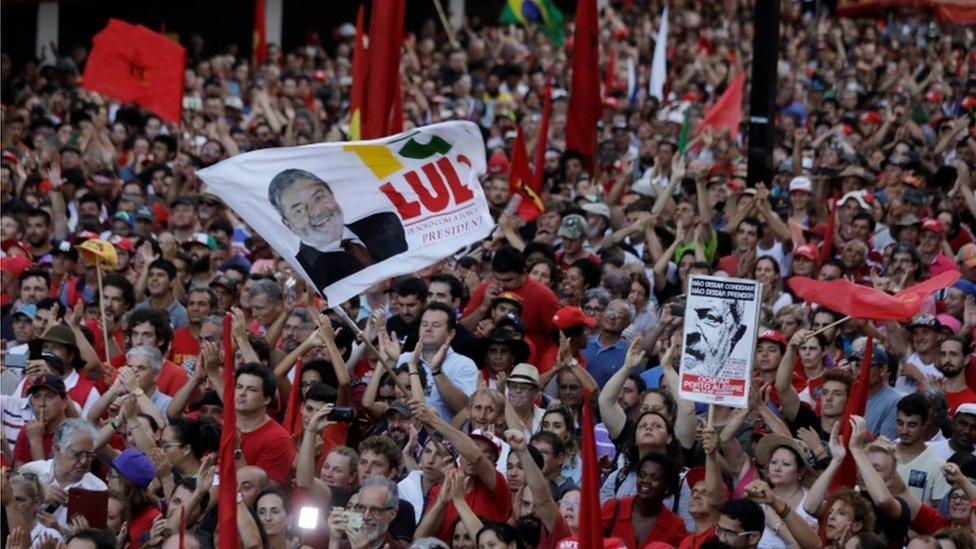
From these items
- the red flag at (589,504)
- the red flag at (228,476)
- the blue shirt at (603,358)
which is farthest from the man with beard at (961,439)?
the red flag at (228,476)

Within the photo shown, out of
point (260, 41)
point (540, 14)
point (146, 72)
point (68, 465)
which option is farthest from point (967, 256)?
point (260, 41)

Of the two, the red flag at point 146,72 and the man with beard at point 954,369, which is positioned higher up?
the red flag at point 146,72

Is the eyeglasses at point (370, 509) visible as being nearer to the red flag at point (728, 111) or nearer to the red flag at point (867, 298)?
the red flag at point (867, 298)

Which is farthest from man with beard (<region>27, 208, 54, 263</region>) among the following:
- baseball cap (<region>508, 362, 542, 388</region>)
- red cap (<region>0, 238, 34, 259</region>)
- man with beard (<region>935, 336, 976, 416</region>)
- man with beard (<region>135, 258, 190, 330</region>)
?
man with beard (<region>935, 336, 976, 416</region>)

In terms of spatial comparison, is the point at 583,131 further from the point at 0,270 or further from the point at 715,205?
the point at 0,270

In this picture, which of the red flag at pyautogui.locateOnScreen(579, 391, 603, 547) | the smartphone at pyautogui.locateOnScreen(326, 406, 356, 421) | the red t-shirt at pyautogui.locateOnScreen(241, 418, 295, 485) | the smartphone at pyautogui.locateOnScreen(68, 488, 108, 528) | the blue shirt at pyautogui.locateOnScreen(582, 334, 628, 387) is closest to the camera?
the red flag at pyautogui.locateOnScreen(579, 391, 603, 547)

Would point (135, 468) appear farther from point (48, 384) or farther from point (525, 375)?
point (525, 375)

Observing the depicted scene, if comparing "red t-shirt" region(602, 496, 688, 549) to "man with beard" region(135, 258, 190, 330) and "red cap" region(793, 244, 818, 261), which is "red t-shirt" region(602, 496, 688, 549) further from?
"red cap" region(793, 244, 818, 261)

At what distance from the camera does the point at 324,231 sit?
8984 mm

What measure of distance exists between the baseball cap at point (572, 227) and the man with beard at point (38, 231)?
3508mm

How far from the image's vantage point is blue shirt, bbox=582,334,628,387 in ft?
35.0

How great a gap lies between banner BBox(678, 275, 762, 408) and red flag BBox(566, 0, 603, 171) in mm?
7987

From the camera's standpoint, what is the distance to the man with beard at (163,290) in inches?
472

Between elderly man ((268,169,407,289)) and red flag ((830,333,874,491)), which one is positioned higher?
elderly man ((268,169,407,289))
